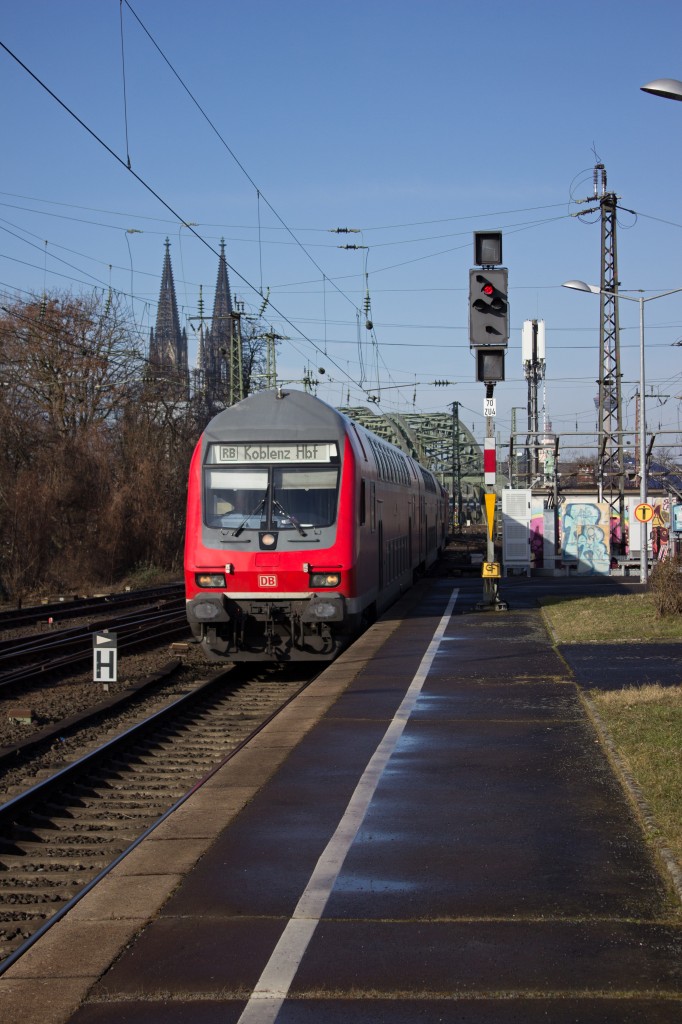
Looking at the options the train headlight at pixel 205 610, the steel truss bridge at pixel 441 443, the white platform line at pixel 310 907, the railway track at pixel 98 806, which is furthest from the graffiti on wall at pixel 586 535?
the steel truss bridge at pixel 441 443

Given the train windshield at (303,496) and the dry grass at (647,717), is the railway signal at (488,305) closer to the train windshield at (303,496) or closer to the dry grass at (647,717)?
the train windshield at (303,496)

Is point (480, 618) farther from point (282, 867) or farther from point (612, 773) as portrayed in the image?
point (282, 867)

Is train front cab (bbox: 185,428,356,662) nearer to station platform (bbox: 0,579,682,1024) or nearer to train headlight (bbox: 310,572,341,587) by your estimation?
train headlight (bbox: 310,572,341,587)

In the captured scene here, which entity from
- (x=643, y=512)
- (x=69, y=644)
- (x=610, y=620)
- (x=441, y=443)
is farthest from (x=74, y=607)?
(x=441, y=443)

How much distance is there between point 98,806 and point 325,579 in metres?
6.80

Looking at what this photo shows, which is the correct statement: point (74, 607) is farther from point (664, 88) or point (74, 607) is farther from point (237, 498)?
point (664, 88)

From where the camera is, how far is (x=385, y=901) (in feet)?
19.2

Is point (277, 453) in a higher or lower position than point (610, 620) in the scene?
higher

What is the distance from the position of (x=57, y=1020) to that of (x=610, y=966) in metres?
2.28

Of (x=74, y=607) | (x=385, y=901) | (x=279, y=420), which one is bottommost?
(x=74, y=607)

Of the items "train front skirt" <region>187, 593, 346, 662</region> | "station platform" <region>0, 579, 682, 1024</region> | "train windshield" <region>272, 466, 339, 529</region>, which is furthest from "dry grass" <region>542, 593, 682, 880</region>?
"train windshield" <region>272, 466, 339, 529</region>

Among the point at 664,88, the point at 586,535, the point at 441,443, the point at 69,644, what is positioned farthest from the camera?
the point at 441,443

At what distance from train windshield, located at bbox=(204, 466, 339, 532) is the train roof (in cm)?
48

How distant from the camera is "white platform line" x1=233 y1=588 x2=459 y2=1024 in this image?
468 cm
